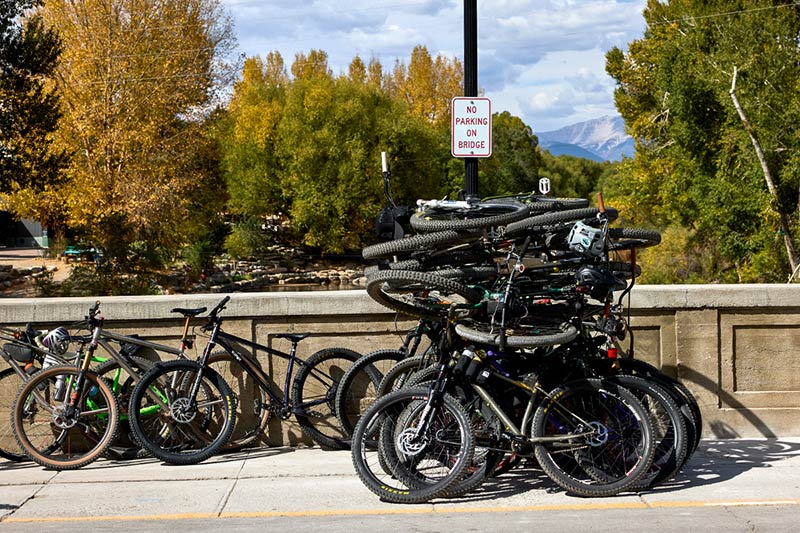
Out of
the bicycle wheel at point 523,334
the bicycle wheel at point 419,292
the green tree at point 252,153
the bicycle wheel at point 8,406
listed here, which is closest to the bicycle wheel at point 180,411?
the bicycle wheel at point 8,406

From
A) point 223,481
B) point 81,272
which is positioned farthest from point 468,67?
point 81,272

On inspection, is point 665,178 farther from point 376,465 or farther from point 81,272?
point 376,465

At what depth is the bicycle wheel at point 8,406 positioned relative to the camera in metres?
7.45

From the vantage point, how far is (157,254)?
3075 centimetres

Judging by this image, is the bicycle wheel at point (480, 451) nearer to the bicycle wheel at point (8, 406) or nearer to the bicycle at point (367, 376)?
the bicycle at point (367, 376)

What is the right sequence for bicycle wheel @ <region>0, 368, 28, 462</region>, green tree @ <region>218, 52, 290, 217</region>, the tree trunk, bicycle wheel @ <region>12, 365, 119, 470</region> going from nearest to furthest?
bicycle wheel @ <region>12, 365, 119, 470</region>, bicycle wheel @ <region>0, 368, 28, 462</region>, the tree trunk, green tree @ <region>218, 52, 290, 217</region>

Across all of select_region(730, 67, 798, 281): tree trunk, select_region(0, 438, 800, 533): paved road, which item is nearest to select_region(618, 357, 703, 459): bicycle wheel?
select_region(0, 438, 800, 533): paved road

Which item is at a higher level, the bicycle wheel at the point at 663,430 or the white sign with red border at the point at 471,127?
the white sign with red border at the point at 471,127

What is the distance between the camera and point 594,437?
6.00 m

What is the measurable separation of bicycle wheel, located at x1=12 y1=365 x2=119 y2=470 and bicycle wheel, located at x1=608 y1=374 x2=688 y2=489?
386 cm

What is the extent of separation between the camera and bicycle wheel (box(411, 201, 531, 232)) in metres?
6.50

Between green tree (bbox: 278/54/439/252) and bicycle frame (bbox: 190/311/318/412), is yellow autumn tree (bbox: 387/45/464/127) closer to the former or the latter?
green tree (bbox: 278/54/439/252)

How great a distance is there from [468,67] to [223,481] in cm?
478

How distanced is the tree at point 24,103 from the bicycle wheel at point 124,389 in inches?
740
